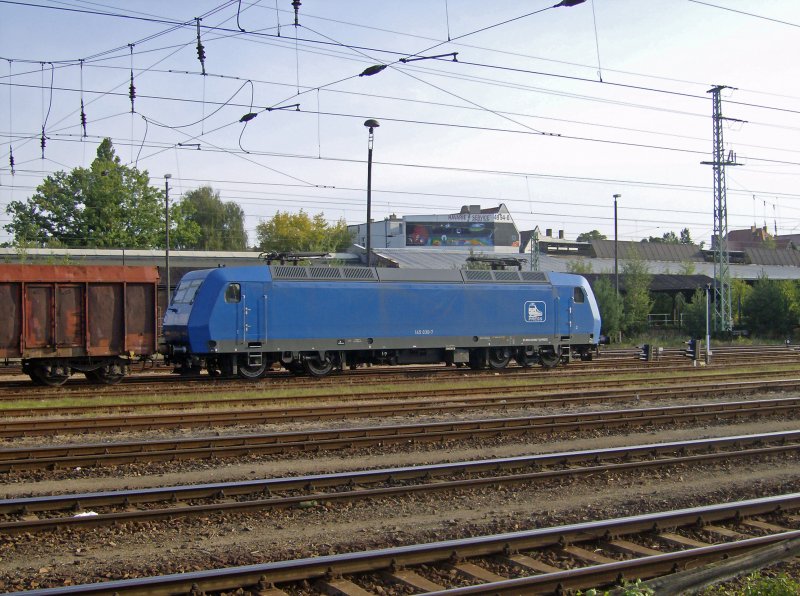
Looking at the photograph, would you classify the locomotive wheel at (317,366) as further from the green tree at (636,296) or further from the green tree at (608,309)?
the green tree at (636,296)

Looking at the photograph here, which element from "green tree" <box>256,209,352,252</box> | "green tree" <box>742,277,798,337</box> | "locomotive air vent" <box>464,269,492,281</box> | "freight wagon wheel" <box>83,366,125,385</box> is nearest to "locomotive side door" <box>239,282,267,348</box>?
"freight wagon wheel" <box>83,366,125,385</box>

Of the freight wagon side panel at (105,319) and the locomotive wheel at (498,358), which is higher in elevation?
the freight wagon side panel at (105,319)

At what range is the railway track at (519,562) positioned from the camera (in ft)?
20.9

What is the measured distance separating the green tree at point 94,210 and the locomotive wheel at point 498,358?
4130cm

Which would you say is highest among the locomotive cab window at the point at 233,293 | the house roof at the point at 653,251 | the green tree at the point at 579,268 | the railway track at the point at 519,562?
the house roof at the point at 653,251

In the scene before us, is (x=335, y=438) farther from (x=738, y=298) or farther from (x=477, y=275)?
(x=738, y=298)

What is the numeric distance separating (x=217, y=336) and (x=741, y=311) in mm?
36728

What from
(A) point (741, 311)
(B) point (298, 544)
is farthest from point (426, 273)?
(A) point (741, 311)

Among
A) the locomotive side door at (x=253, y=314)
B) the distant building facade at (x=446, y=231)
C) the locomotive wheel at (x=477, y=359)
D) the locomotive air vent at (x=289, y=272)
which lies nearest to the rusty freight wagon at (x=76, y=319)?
the locomotive side door at (x=253, y=314)

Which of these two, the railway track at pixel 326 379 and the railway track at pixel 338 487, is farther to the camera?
the railway track at pixel 326 379

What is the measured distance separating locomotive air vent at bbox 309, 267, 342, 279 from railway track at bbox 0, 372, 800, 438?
16.3 ft

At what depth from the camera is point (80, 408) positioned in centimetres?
1612

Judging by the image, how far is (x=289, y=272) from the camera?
73.9 feet

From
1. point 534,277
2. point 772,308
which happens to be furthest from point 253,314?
point 772,308
